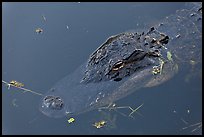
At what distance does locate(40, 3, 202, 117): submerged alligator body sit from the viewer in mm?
3816

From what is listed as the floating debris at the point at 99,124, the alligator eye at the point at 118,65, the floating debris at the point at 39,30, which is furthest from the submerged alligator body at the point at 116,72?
the floating debris at the point at 39,30

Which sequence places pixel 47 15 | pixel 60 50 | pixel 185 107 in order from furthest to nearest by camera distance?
pixel 47 15
pixel 60 50
pixel 185 107

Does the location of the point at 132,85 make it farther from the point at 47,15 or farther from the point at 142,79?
the point at 47,15

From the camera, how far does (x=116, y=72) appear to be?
3.82 meters

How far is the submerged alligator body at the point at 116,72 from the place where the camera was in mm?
3816

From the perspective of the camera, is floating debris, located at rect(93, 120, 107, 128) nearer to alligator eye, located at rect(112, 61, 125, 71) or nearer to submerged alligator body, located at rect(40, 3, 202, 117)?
submerged alligator body, located at rect(40, 3, 202, 117)

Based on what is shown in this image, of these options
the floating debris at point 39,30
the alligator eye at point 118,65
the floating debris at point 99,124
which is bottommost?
the floating debris at point 99,124

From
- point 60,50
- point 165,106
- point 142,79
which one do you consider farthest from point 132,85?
point 60,50

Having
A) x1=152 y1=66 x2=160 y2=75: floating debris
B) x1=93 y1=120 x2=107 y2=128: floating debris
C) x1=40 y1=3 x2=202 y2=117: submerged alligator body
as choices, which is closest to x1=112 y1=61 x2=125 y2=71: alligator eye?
x1=40 y1=3 x2=202 y2=117: submerged alligator body

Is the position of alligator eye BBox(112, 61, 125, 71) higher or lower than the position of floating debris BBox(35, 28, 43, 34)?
lower

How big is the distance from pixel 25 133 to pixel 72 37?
1417 millimetres

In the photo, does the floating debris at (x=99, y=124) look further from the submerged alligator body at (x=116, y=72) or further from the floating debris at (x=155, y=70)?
the floating debris at (x=155, y=70)

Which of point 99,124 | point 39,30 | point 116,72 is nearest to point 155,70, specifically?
point 116,72

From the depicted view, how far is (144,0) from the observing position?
16.5ft
